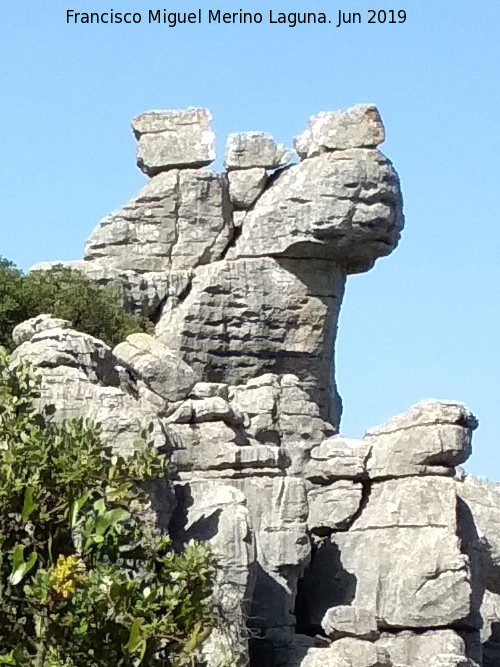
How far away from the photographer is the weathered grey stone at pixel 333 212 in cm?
2953

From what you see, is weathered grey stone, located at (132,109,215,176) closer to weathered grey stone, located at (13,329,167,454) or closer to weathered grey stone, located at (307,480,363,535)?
weathered grey stone, located at (307,480,363,535)

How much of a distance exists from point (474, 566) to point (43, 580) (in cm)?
1491

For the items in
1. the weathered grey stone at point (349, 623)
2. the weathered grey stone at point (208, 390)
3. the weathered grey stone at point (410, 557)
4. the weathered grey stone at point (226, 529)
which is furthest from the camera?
the weathered grey stone at point (208, 390)

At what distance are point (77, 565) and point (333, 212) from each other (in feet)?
57.3

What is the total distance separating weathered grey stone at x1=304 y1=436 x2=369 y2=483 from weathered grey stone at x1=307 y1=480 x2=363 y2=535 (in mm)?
188

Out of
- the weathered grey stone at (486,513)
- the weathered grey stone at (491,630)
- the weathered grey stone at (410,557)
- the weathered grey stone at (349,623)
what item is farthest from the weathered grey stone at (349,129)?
the weathered grey stone at (349,623)

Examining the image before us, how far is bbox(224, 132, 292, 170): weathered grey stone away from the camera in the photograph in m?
31.1

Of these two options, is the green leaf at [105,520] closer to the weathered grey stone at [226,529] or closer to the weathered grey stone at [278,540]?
the weathered grey stone at [226,529]

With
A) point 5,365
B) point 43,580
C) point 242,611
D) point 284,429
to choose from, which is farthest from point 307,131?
point 43,580

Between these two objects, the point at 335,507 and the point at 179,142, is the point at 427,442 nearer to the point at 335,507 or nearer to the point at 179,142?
the point at 335,507

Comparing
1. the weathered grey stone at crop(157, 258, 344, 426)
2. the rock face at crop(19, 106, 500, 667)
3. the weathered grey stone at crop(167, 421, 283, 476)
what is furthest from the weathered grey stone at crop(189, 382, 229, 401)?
the weathered grey stone at crop(157, 258, 344, 426)

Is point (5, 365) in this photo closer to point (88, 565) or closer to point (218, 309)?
point (88, 565)

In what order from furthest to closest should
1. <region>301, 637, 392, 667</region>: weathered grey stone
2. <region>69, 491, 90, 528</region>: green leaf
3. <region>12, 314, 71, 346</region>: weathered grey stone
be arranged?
1. <region>12, 314, 71, 346</region>: weathered grey stone
2. <region>301, 637, 392, 667</region>: weathered grey stone
3. <region>69, 491, 90, 528</region>: green leaf

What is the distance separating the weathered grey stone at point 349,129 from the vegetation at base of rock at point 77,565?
15.7 meters
